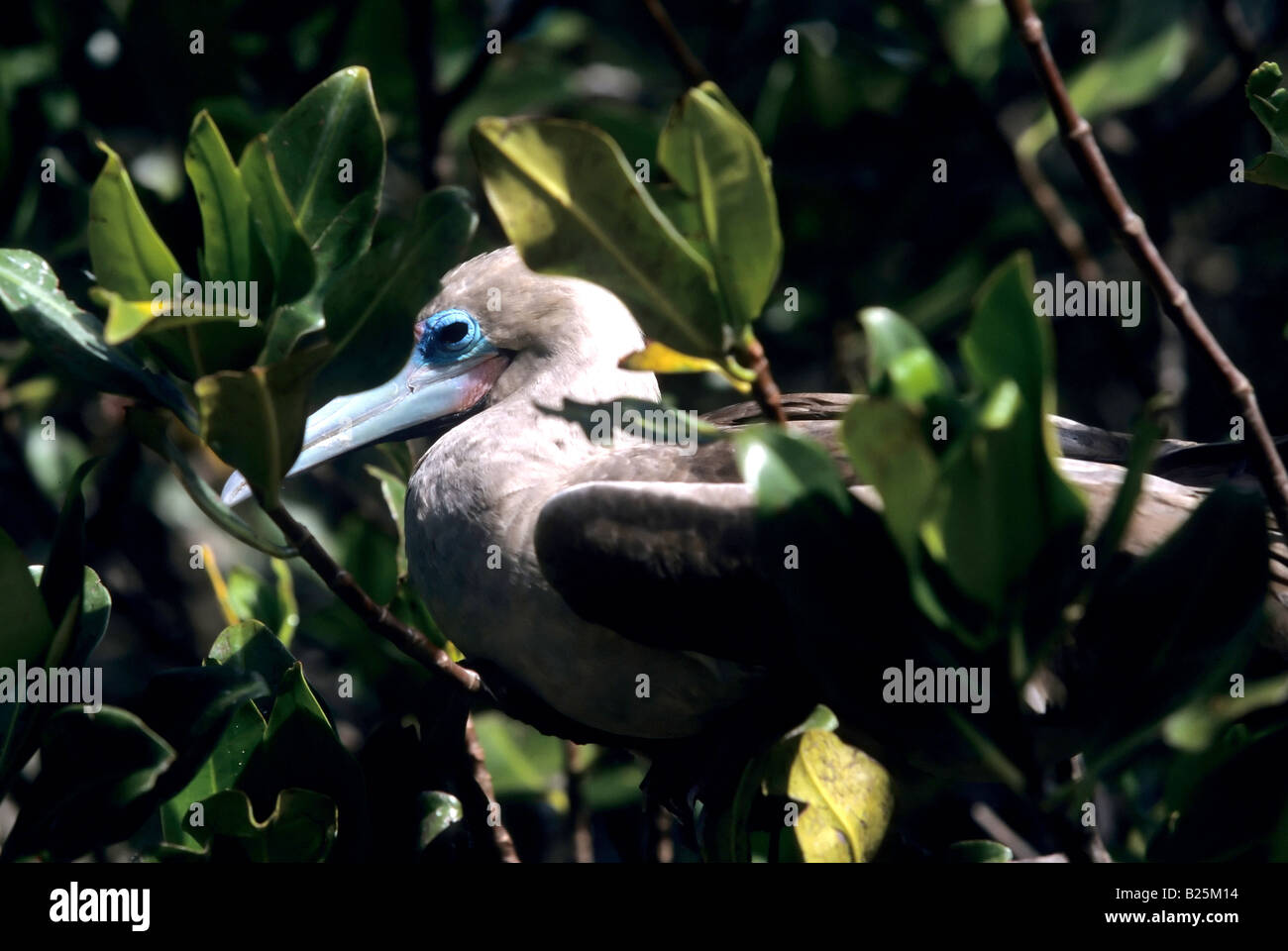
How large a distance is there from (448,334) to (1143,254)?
1.44m

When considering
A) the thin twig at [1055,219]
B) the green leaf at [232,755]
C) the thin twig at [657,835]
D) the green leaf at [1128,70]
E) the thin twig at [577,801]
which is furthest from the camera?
the green leaf at [1128,70]

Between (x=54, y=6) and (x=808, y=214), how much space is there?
1861mm

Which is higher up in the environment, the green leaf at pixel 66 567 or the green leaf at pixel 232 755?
the green leaf at pixel 66 567

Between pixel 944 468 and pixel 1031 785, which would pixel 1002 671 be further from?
pixel 944 468

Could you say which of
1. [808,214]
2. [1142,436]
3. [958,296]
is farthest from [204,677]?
[958,296]

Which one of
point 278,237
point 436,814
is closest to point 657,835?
point 436,814

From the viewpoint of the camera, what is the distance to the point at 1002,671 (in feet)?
4.30

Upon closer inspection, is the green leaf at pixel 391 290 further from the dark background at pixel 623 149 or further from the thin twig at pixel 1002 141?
the thin twig at pixel 1002 141

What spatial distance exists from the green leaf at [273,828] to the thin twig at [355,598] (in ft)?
0.71

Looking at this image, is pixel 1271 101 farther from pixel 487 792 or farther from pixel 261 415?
pixel 487 792

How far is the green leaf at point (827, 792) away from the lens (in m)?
1.60

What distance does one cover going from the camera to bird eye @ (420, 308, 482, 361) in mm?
2633

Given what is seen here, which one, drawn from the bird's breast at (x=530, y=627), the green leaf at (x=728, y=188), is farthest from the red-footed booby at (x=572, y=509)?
the green leaf at (x=728, y=188)

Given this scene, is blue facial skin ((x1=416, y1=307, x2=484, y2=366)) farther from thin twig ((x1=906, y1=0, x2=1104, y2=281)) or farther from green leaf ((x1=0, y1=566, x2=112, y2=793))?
thin twig ((x1=906, y1=0, x2=1104, y2=281))
